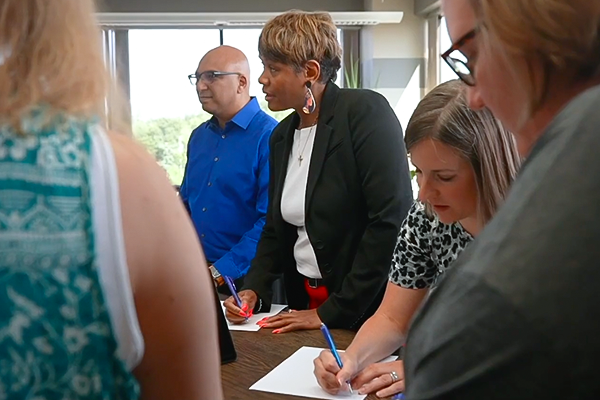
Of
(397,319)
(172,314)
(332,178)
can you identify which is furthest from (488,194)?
(172,314)

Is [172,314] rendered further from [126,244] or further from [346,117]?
[346,117]

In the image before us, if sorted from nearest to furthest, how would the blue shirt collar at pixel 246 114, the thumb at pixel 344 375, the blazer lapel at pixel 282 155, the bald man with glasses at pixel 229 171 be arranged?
the thumb at pixel 344 375, the blazer lapel at pixel 282 155, the bald man with glasses at pixel 229 171, the blue shirt collar at pixel 246 114

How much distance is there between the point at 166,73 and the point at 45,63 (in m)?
5.58

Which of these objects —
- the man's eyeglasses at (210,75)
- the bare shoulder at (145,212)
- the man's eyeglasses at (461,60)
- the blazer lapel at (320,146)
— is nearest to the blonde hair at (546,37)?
the man's eyeglasses at (461,60)

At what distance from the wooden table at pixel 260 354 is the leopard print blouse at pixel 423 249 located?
0.25m

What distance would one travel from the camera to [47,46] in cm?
61

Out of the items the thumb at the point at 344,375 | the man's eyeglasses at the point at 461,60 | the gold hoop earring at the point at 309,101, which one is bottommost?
the thumb at the point at 344,375

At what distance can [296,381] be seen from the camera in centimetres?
145

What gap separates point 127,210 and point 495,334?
33 cm

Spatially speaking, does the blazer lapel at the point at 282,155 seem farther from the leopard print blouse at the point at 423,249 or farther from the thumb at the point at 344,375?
the thumb at the point at 344,375

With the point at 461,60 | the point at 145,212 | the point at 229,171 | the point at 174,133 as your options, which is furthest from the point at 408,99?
the point at 145,212

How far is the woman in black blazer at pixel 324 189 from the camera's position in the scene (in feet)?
6.84

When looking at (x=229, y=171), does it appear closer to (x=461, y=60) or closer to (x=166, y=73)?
(x=461, y=60)

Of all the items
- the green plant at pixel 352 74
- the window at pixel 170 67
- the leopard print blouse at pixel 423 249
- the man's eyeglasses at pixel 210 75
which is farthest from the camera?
the window at pixel 170 67
